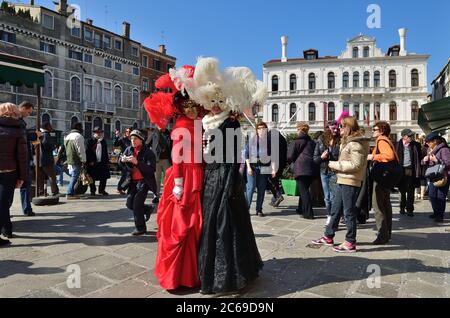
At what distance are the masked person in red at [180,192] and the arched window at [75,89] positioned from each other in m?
33.8

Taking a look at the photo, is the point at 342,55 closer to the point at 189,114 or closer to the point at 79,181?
the point at 79,181

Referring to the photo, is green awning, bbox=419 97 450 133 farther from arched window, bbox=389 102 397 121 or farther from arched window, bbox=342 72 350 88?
arched window, bbox=389 102 397 121

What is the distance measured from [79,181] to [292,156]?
549 centimetres

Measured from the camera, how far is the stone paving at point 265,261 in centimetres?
290

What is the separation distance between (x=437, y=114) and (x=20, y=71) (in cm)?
850

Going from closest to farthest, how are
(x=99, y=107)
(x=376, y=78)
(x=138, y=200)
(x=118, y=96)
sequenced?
(x=138, y=200) → (x=99, y=107) → (x=118, y=96) → (x=376, y=78)

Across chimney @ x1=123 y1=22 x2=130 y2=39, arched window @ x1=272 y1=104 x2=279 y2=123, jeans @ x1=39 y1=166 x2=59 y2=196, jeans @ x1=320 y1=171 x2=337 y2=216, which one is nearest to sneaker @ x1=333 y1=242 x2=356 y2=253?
jeans @ x1=320 y1=171 x2=337 y2=216

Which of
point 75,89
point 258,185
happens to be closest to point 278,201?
point 258,185

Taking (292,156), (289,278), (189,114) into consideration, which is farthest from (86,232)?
(292,156)

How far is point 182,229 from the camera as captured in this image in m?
2.90

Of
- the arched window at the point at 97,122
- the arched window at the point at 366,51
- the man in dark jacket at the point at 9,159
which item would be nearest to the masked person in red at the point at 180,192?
the man in dark jacket at the point at 9,159

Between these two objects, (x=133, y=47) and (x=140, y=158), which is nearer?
(x=140, y=158)

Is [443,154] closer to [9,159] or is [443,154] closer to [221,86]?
[221,86]
